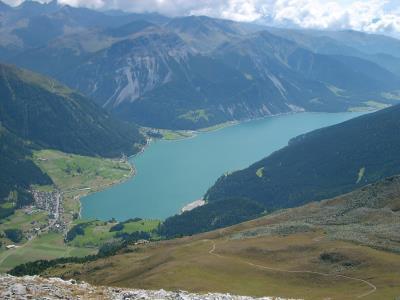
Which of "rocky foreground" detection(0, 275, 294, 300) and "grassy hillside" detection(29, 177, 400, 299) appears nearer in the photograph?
"rocky foreground" detection(0, 275, 294, 300)

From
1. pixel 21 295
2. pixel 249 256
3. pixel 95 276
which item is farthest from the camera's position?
pixel 95 276

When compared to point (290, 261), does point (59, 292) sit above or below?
above

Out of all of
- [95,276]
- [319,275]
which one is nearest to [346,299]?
[319,275]

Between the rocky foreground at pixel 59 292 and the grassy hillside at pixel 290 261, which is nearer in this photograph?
the rocky foreground at pixel 59 292

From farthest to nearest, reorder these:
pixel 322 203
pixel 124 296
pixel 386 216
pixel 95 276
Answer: pixel 322 203, pixel 386 216, pixel 95 276, pixel 124 296

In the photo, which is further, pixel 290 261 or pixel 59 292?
pixel 290 261

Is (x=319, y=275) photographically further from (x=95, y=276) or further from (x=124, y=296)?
(x=95, y=276)

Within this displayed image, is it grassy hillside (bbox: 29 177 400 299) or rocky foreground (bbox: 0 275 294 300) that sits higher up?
rocky foreground (bbox: 0 275 294 300)

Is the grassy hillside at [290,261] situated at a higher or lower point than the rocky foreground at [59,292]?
lower
